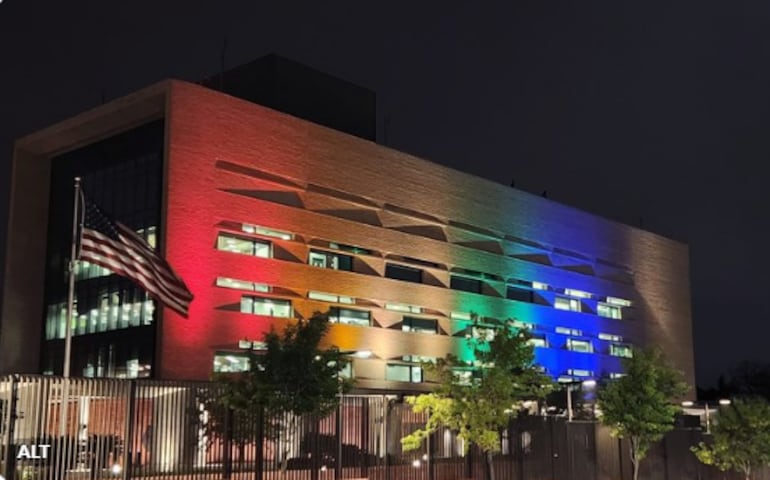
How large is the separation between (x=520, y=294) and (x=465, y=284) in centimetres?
718

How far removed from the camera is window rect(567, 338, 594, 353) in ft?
244

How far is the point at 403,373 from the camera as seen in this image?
5728cm

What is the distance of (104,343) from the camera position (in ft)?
164

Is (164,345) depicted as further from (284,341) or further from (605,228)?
(605,228)

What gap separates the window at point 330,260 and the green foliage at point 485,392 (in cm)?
2446

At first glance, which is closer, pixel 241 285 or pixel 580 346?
Result: pixel 241 285

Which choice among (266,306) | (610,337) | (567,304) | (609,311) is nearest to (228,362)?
(266,306)

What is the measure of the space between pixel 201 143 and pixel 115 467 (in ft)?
86.7

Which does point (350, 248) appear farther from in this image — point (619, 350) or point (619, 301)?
point (619, 350)

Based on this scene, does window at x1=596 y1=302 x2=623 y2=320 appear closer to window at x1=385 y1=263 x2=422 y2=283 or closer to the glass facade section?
window at x1=385 y1=263 x2=422 y2=283

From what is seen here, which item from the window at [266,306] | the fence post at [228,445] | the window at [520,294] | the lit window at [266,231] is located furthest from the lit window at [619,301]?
the fence post at [228,445]

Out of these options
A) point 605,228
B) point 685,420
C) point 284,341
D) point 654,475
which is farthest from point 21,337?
point 605,228

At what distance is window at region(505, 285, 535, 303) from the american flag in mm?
43053

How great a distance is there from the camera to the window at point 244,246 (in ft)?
159
